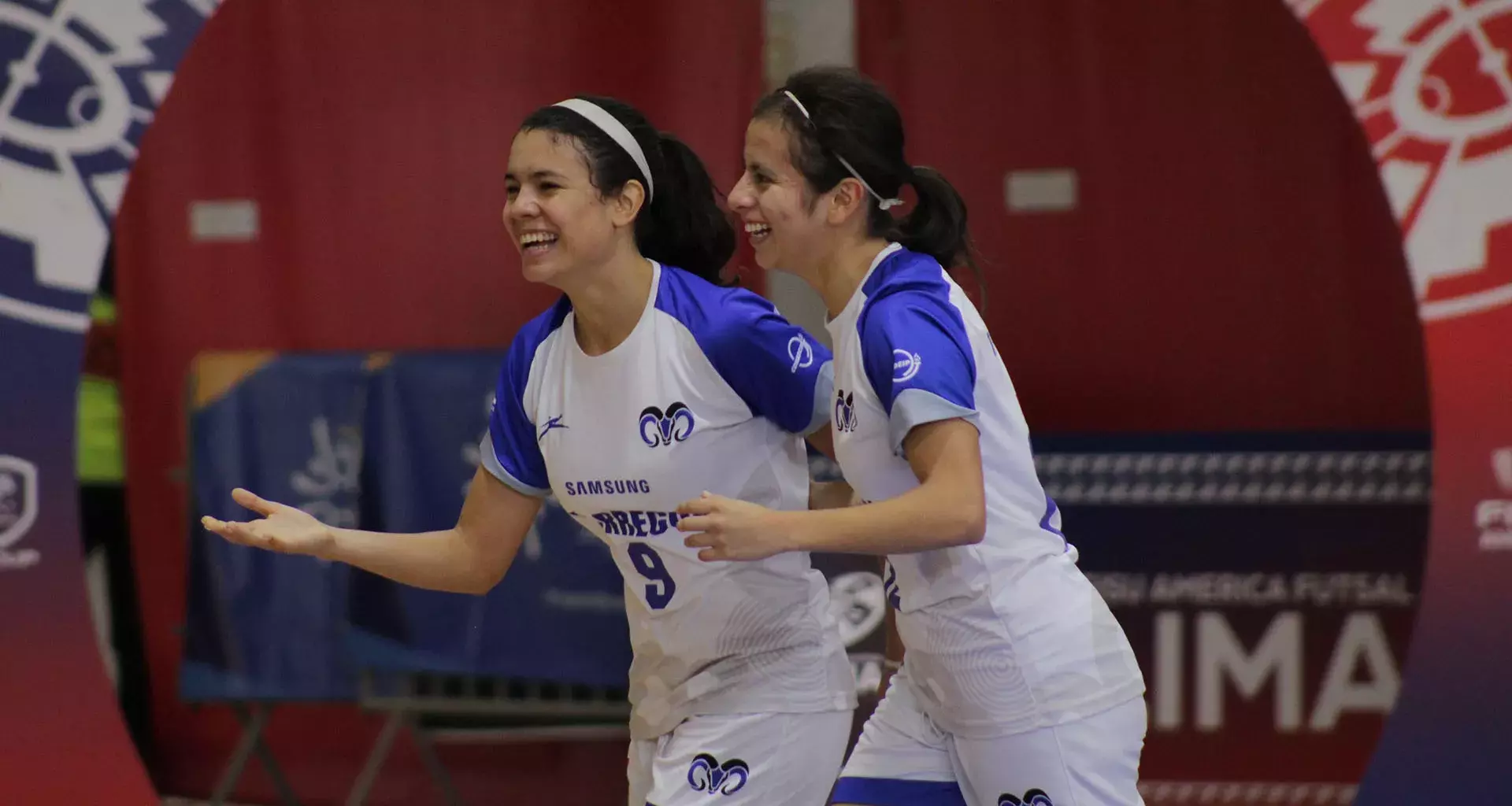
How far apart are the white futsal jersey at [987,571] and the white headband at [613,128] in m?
0.52

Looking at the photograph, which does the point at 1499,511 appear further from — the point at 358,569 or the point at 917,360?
the point at 358,569

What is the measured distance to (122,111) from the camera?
4.51 metres

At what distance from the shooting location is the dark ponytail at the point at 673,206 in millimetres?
2951

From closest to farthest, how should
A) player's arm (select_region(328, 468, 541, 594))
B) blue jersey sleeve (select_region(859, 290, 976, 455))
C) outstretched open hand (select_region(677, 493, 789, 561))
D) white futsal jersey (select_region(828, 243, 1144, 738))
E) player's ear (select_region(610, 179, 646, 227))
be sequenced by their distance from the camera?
outstretched open hand (select_region(677, 493, 789, 561)) → blue jersey sleeve (select_region(859, 290, 976, 455)) → white futsal jersey (select_region(828, 243, 1144, 738)) → player's ear (select_region(610, 179, 646, 227)) → player's arm (select_region(328, 468, 541, 594))

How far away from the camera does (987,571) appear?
8.32ft

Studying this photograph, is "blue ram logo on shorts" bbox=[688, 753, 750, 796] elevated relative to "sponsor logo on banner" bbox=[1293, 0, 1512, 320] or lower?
lower

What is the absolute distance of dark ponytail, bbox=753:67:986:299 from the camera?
105 inches

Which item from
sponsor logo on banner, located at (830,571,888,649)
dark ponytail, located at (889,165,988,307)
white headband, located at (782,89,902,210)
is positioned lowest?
sponsor logo on banner, located at (830,571,888,649)

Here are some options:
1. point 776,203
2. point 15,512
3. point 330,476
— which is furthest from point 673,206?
point 15,512

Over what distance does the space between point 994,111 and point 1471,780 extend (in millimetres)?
2205

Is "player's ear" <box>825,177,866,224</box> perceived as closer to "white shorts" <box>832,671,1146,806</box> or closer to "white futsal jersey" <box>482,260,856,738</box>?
"white futsal jersey" <box>482,260,856,738</box>

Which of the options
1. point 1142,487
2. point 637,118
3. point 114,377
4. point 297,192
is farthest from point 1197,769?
point 114,377

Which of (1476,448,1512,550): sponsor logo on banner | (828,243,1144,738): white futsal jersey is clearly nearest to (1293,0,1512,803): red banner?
(1476,448,1512,550): sponsor logo on banner

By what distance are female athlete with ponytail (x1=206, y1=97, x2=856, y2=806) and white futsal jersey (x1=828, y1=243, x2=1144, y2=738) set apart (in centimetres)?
26
